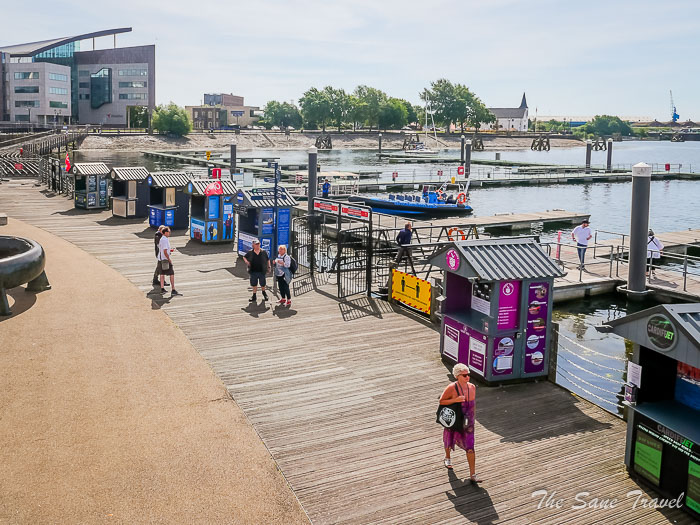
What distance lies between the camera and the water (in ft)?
52.8

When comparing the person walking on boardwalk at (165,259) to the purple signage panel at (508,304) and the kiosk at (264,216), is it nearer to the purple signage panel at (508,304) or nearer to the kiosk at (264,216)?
the kiosk at (264,216)

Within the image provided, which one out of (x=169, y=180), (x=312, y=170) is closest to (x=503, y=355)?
(x=169, y=180)

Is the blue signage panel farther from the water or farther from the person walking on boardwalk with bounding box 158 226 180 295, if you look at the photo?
the water

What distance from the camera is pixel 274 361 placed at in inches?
551

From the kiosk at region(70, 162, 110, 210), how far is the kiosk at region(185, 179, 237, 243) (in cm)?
1162

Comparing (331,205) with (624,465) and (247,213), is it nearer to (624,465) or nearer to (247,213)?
(247,213)

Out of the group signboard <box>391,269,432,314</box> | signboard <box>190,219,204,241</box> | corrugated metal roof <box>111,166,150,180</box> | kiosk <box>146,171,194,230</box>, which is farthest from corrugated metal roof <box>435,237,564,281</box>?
corrugated metal roof <box>111,166,150,180</box>

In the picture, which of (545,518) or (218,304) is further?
(218,304)

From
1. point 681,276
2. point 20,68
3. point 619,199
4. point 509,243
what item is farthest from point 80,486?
point 20,68

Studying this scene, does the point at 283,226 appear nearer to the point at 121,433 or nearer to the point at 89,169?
the point at 121,433

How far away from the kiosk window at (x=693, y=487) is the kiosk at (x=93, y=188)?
34383mm

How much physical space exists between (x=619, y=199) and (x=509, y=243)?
64.0m

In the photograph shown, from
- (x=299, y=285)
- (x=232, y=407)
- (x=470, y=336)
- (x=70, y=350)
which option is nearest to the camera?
(x=232, y=407)

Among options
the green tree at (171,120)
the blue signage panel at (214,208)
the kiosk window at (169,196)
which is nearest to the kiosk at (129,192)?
the kiosk window at (169,196)
